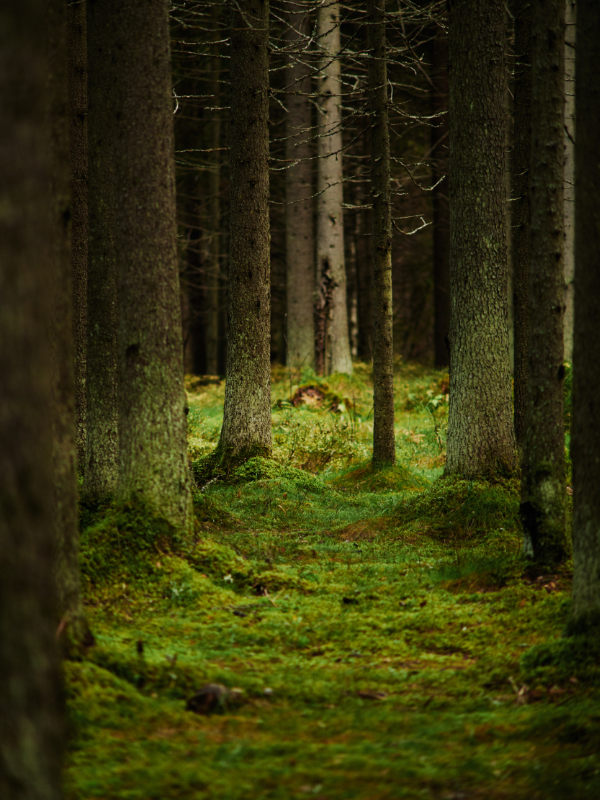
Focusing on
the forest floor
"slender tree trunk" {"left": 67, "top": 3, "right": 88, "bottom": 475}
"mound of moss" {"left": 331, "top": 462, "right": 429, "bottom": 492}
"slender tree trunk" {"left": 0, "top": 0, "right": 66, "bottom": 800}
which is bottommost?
the forest floor

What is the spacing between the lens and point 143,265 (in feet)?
18.0

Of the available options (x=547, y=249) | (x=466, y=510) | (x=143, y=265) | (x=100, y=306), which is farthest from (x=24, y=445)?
(x=466, y=510)

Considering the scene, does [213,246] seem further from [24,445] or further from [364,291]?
[24,445]

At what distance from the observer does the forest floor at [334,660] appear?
288 centimetres

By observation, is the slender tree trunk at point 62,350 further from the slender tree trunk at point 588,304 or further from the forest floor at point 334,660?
the slender tree trunk at point 588,304

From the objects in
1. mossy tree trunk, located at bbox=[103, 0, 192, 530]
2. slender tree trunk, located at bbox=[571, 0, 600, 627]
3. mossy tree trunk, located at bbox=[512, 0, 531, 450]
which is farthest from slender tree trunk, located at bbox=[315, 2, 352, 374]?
slender tree trunk, located at bbox=[571, 0, 600, 627]

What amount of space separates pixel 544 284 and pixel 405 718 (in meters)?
3.14

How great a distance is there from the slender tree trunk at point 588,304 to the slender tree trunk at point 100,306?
171 inches

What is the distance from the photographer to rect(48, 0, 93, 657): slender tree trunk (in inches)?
150

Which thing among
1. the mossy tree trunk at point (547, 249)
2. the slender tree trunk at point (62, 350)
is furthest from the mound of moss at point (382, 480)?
the slender tree trunk at point (62, 350)

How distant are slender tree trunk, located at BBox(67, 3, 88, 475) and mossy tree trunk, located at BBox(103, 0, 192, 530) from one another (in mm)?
2205

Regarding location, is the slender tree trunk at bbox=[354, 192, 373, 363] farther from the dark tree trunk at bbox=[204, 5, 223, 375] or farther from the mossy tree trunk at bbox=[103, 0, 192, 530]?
the mossy tree trunk at bbox=[103, 0, 192, 530]

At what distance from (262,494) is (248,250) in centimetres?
338

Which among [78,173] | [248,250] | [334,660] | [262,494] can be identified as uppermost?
[78,173]
